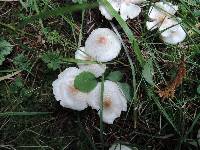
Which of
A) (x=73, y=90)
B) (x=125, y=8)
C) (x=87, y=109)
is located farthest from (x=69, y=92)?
(x=125, y=8)

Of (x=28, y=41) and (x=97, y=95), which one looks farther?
(x=28, y=41)

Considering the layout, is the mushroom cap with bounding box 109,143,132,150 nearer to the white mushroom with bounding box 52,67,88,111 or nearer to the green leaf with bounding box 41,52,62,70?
the white mushroom with bounding box 52,67,88,111

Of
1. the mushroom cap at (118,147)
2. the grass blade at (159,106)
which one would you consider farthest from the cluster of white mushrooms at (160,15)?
the mushroom cap at (118,147)

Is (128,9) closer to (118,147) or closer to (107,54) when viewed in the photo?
(107,54)

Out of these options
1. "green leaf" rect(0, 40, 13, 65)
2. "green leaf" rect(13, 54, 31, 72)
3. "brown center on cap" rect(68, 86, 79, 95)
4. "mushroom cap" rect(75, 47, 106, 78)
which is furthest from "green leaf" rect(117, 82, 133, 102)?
"green leaf" rect(0, 40, 13, 65)

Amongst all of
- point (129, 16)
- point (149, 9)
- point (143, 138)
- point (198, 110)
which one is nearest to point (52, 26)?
point (129, 16)

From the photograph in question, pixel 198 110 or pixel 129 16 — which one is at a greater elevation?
pixel 129 16

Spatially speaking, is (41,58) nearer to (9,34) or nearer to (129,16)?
(9,34)
